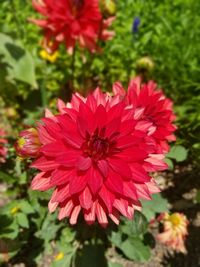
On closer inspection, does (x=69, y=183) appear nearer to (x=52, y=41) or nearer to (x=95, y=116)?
(x=95, y=116)

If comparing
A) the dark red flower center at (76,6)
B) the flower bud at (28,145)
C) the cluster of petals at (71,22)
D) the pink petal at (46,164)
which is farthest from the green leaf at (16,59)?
the pink petal at (46,164)

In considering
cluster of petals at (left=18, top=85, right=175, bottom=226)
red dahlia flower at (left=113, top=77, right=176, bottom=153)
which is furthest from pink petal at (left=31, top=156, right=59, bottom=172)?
red dahlia flower at (left=113, top=77, right=176, bottom=153)

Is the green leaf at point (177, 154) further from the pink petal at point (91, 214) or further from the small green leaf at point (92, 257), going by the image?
the pink petal at point (91, 214)

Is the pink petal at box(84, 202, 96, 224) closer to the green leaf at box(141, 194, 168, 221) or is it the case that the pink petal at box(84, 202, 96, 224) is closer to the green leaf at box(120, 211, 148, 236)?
the green leaf at box(120, 211, 148, 236)

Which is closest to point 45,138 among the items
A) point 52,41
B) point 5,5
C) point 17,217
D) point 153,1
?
point 17,217

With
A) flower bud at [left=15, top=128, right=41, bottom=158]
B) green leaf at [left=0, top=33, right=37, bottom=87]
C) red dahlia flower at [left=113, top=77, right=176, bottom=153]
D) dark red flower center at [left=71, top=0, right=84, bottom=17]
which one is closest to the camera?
flower bud at [left=15, top=128, right=41, bottom=158]

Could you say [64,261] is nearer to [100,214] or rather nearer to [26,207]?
[26,207]

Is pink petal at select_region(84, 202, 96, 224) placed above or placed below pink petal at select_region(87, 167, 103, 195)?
below
